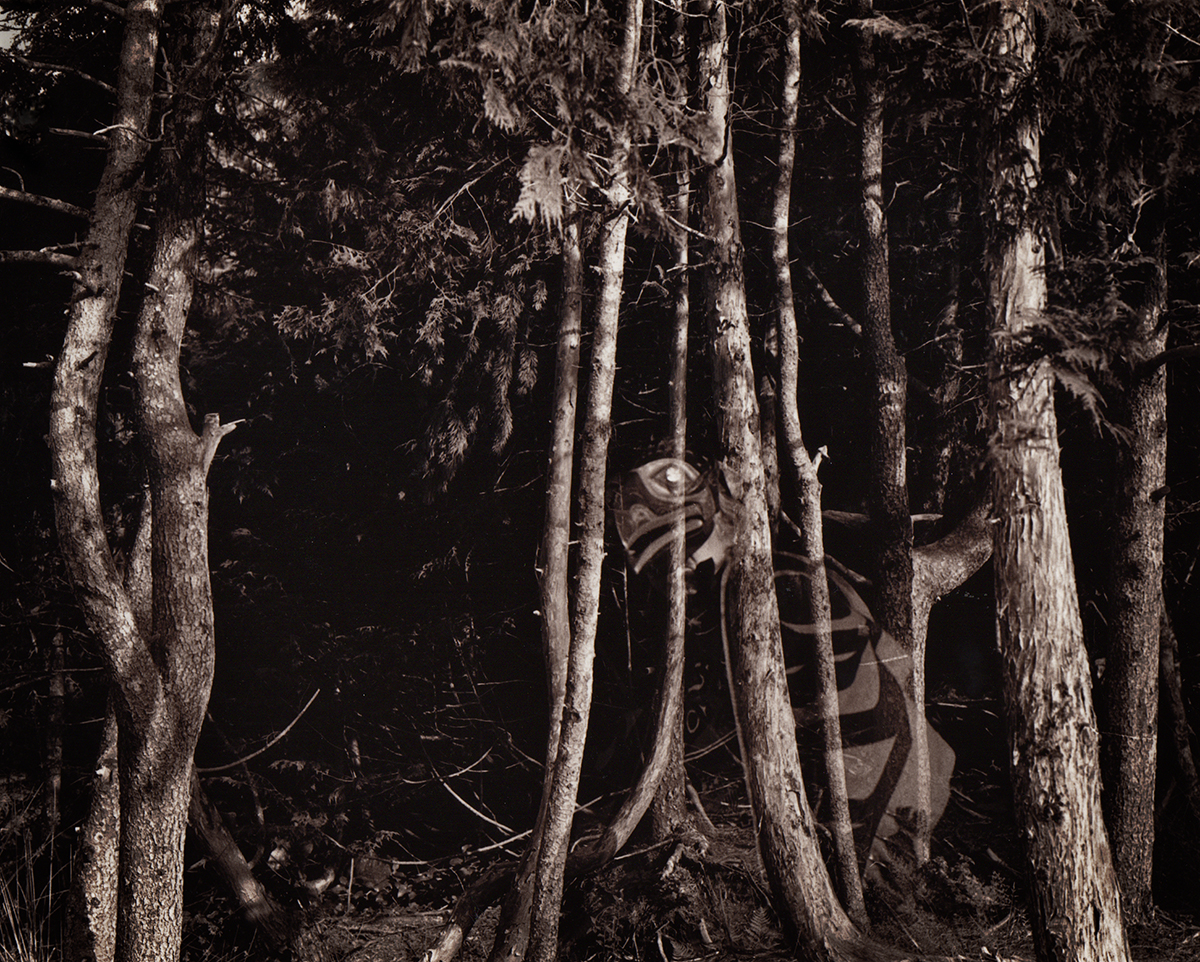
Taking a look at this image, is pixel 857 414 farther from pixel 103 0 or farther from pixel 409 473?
pixel 103 0

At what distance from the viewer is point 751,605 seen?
6.64m

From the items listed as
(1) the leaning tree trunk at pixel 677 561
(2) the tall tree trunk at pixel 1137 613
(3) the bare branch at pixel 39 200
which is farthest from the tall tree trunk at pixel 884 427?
(3) the bare branch at pixel 39 200

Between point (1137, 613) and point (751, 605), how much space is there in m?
3.03

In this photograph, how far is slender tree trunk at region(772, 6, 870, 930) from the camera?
6.75 metres

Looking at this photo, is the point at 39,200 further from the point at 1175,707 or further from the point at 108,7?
the point at 1175,707

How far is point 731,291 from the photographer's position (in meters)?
7.02

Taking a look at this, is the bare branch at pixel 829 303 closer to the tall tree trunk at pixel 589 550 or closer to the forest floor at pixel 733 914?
the tall tree trunk at pixel 589 550

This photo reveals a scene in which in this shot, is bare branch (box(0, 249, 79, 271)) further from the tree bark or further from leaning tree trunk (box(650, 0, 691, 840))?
leaning tree trunk (box(650, 0, 691, 840))

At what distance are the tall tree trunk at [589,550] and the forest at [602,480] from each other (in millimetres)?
42

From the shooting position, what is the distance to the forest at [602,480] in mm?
5973

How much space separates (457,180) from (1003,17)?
4.50 metres

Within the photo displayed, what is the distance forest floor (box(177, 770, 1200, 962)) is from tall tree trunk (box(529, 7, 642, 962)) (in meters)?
0.66

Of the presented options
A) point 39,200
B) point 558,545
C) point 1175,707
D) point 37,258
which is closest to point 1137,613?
point 1175,707

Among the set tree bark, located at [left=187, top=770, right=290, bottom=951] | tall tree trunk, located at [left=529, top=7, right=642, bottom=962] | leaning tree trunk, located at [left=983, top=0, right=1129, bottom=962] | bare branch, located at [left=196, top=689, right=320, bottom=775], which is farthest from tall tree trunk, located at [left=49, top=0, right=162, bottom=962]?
leaning tree trunk, located at [left=983, top=0, right=1129, bottom=962]
